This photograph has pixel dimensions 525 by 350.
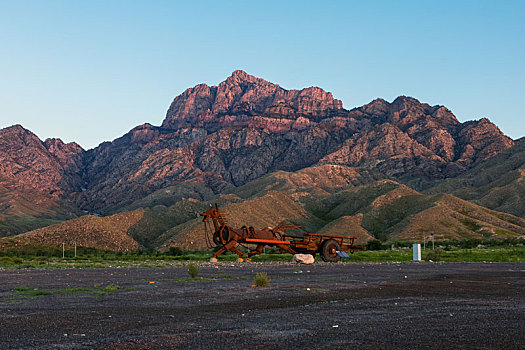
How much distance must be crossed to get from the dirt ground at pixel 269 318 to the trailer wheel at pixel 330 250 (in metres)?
26.1

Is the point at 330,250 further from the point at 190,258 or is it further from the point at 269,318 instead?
the point at 269,318

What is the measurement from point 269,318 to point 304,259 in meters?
31.5

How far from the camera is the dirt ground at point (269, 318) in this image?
9.65m

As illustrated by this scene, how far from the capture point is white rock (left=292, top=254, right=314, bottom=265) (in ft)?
143

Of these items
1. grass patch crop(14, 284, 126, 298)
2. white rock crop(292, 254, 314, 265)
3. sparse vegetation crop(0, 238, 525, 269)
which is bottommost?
sparse vegetation crop(0, 238, 525, 269)

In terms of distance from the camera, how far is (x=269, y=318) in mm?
12727

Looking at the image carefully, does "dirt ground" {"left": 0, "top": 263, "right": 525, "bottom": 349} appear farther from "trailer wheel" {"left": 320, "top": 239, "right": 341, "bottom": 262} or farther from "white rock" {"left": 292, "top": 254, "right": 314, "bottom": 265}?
"trailer wheel" {"left": 320, "top": 239, "right": 341, "bottom": 262}

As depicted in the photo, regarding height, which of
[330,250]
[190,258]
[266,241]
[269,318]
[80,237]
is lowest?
[190,258]

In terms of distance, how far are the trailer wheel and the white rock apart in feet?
8.97

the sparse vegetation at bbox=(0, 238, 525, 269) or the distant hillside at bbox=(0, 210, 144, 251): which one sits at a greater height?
the distant hillside at bbox=(0, 210, 144, 251)

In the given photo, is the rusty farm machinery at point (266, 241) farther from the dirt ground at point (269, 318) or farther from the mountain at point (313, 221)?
the mountain at point (313, 221)

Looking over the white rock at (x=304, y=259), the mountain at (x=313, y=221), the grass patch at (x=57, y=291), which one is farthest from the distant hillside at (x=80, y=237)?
the grass patch at (x=57, y=291)

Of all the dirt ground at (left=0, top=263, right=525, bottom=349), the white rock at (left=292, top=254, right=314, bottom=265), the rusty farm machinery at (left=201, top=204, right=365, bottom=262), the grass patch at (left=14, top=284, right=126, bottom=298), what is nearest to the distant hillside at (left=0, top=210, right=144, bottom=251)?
the rusty farm machinery at (left=201, top=204, right=365, bottom=262)

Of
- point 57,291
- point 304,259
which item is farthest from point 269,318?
point 304,259
